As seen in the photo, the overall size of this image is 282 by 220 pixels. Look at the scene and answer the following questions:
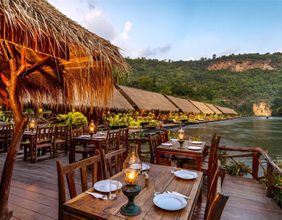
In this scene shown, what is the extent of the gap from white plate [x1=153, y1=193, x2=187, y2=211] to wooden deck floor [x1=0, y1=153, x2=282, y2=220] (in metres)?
1.40

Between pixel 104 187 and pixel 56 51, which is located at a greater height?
pixel 56 51

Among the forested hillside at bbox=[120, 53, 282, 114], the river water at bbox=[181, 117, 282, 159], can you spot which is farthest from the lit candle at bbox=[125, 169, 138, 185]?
the forested hillside at bbox=[120, 53, 282, 114]

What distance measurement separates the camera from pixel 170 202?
124 cm

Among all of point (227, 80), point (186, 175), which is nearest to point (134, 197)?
point (186, 175)

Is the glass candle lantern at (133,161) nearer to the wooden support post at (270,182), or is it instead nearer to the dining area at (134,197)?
A: the dining area at (134,197)

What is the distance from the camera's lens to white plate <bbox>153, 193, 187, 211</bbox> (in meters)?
1.18

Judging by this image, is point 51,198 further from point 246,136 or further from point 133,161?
point 246,136

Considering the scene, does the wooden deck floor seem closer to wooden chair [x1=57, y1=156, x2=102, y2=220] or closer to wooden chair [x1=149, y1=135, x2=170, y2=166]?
wooden chair [x1=57, y1=156, x2=102, y2=220]

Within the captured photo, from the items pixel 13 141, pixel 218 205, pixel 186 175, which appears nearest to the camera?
pixel 218 205

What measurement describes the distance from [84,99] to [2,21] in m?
1.61

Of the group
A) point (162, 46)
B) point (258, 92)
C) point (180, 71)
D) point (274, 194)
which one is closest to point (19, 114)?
point (274, 194)

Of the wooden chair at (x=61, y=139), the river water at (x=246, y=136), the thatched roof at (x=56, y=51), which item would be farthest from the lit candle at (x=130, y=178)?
the river water at (x=246, y=136)

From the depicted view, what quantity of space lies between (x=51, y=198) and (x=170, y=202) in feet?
6.49

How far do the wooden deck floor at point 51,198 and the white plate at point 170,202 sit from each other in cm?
140
